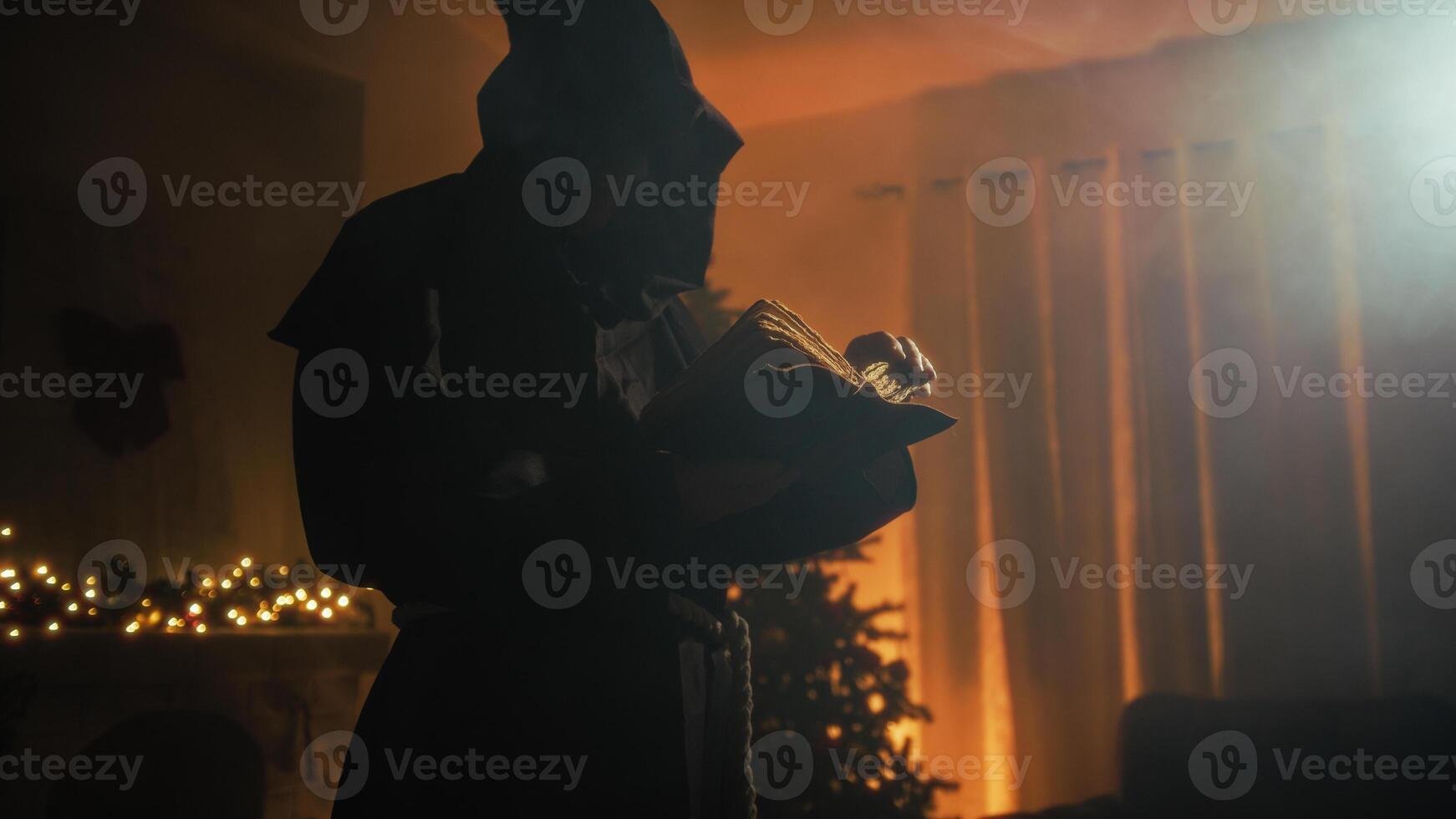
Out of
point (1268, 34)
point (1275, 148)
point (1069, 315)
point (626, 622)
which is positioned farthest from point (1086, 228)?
point (626, 622)

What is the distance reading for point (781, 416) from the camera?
679 millimetres

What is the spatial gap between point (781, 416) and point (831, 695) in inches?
87.0

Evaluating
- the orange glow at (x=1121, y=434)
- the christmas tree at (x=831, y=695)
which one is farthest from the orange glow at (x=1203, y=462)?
the christmas tree at (x=831, y=695)

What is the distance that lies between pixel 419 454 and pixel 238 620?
1.91 meters

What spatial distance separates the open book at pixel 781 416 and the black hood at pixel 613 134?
0.18m

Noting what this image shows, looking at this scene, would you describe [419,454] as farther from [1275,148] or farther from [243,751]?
[1275,148]

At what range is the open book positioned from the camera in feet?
2.21

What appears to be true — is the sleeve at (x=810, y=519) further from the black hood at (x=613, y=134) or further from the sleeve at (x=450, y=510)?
the black hood at (x=613, y=134)

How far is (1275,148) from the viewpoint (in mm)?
3527

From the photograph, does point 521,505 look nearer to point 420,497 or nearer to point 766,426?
point 420,497

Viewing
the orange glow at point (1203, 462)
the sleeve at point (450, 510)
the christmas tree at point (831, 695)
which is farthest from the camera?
the orange glow at point (1203, 462)

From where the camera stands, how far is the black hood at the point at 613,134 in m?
0.81

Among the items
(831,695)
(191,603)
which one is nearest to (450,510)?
(191,603)

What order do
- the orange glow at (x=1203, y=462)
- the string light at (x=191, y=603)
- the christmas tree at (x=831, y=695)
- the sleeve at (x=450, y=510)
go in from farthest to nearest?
the orange glow at (x=1203, y=462) < the christmas tree at (x=831, y=695) < the string light at (x=191, y=603) < the sleeve at (x=450, y=510)
